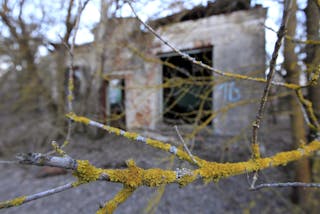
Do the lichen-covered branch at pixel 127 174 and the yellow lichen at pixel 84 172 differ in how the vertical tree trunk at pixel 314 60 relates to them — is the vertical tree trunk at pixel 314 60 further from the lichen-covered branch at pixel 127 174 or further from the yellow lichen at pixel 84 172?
the yellow lichen at pixel 84 172

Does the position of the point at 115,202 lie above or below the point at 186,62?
below

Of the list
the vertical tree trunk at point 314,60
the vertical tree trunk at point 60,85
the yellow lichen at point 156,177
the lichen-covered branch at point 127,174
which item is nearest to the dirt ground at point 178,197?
the vertical tree trunk at point 314,60

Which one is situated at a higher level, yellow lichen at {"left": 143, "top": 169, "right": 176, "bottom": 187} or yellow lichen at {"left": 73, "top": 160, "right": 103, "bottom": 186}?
yellow lichen at {"left": 73, "top": 160, "right": 103, "bottom": 186}

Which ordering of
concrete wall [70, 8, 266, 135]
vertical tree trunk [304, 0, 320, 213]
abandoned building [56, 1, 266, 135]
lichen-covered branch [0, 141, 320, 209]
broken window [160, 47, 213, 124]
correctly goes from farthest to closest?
concrete wall [70, 8, 266, 135] < abandoned building [56, 1, 266, 135] < broken window [160, 47, 213, 124] < vertical tree trunk [304, 0, 320, 213] < lichen-covered branch [0, 141, 320, 209]

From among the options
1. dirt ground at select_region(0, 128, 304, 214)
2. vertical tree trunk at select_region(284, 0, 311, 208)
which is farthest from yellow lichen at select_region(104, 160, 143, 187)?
vertical tree trunk at select_region(284, 0, 311, 208)

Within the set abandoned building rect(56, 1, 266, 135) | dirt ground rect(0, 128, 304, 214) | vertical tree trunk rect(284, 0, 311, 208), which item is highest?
abandoned building rect(56, 1, 266, 135)

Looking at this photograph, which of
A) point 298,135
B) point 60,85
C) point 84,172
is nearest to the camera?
point 84,172

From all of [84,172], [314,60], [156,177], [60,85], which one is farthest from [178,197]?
[60,85]

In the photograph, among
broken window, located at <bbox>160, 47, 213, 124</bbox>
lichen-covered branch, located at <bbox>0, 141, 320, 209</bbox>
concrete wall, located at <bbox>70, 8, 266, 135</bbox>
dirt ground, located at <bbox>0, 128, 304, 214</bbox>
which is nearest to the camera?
lichen-covered branch, located at <bbox>0, 141, 320, 209</bbox>

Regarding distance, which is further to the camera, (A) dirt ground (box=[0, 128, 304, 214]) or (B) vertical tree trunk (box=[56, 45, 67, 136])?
(B) vertical tree trunk (box=[56, 45, 67, 136])

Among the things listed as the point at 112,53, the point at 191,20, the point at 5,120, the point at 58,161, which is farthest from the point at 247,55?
the point at 5,120

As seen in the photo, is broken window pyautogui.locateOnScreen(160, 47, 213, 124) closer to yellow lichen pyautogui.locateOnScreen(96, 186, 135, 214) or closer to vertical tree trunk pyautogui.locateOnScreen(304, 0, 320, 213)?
vertical tree trunk pyautogui.locateOnScreen(304, 0, 320, 213)

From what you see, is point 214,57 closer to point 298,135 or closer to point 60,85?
point 298,135

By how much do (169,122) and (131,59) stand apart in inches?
69.0
